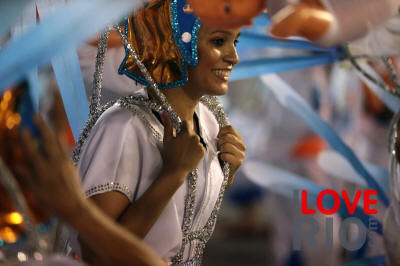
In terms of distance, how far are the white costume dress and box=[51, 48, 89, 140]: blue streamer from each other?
12 cm

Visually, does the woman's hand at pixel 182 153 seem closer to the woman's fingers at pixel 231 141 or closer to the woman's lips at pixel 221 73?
the woman's lips at pixel 221 73

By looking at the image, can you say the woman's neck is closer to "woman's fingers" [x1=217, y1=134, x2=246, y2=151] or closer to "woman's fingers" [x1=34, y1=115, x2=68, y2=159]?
"woman's fingers" [x1=217, y1=134, x2=246, y2=151]

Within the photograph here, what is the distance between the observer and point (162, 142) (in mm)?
1198

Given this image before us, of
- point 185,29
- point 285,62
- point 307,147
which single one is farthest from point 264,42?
point 307,147

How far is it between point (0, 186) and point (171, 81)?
405 mm

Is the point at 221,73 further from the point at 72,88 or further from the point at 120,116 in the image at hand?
the point at 72,88

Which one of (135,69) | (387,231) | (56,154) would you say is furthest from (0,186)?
(387,231)

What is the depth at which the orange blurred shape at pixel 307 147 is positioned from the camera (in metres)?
3.11

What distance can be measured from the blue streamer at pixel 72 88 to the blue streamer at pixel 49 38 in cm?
34

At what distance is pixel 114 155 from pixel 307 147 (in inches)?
83.0

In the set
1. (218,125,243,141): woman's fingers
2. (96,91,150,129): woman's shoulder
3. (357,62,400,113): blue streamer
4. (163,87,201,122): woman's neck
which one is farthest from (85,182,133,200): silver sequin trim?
(357,62,400,113): blue streamer

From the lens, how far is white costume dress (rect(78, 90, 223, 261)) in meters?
1.12

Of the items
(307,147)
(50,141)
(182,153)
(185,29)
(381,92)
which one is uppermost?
(307,147)

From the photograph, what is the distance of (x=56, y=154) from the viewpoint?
86 centimetres
